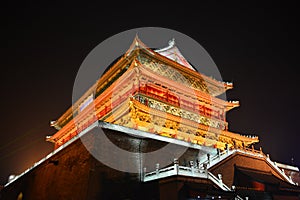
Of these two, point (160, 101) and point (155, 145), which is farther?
point (160, 101)

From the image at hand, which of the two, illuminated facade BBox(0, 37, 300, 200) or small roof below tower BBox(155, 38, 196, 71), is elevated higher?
small roof below tower BBox(155, 38, 196, 71)

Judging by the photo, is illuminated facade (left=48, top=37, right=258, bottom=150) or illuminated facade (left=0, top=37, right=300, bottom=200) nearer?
illuminated facade (left=0, top=37, right=300, bottom=200)

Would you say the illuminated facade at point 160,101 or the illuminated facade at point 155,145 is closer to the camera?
the illuminated facade at point 155,145

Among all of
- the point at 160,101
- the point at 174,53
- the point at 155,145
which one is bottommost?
the point at 155,145

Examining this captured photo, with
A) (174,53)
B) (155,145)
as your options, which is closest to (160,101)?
(155,145)

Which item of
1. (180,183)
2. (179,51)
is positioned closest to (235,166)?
(180,183)

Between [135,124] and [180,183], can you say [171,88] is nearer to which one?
[135,124]

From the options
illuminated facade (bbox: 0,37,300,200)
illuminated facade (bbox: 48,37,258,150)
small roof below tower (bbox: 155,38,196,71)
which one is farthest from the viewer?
small roof below tower (bbox: 155,38,196,71)

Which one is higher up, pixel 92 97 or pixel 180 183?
pixel 92 97

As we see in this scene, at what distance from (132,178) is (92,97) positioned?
48.8 feet

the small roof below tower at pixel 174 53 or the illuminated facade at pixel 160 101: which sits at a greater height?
the small roof below tower at pixel 174 53

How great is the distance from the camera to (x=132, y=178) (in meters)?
12.1

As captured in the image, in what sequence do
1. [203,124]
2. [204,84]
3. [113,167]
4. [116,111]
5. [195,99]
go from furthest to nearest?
[204,84], [195,99], [203,124], [116,111], [113,167]

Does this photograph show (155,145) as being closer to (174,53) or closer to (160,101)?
(160,101)
